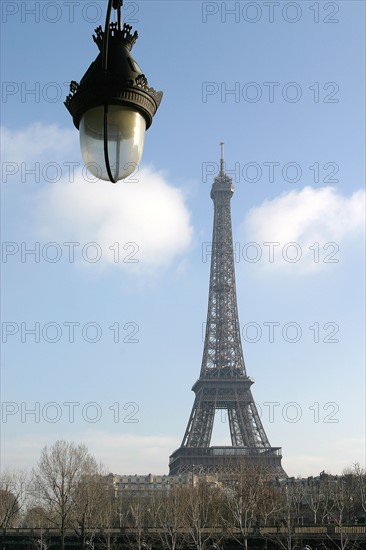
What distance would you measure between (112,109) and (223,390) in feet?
339

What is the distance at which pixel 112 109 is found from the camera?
413cm

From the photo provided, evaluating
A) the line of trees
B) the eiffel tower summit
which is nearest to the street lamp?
the line of trees

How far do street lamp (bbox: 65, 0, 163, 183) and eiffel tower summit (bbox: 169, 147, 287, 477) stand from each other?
90.2m

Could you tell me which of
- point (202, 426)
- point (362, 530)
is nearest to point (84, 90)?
point (362, 530)

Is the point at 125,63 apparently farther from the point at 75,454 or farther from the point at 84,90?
the point at 75,454

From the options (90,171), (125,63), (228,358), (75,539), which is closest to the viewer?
(90,171)

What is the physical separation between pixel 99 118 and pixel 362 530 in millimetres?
52827

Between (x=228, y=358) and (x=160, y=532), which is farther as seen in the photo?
(x=228, y=358)

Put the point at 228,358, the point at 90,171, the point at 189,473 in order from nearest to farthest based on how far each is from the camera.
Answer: the point at 90,171
the point at 189,473
the point at 228,358

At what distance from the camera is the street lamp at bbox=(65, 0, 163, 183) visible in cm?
397

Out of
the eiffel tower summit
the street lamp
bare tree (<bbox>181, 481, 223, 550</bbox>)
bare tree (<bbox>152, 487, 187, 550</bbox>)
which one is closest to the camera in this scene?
the street lamp

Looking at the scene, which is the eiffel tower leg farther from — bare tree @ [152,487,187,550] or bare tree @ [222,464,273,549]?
bare tree @ [152,487,187,550]

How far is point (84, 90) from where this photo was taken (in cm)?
419

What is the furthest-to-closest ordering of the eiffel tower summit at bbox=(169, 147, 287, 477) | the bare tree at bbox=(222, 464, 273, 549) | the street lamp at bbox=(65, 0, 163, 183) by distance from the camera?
the eiffel tower summit at bbox=(169, 147, 287, 477) → the bare tree at bbox=(222, 464, 273, 549) → the street lamp at bbox=(65, 0, 163, 183)
